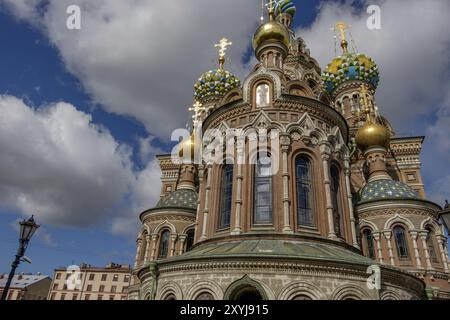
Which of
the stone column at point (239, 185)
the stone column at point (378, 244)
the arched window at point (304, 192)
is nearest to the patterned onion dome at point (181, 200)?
the stone column at point (239, 185)

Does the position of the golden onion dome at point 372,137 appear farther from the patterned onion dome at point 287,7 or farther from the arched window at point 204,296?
the patterned onion dome at point 287,7

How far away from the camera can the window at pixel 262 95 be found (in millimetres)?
16422

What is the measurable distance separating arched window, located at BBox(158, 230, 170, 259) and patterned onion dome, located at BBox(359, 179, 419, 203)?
10672mm

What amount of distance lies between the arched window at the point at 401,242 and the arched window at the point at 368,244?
1.13 meters

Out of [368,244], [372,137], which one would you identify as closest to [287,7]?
[372,137]

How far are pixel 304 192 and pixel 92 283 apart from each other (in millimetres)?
48304

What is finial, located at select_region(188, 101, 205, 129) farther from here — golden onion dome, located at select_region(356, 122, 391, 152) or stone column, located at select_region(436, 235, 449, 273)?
stone column, located at select_region(436, 235, 449, 273)

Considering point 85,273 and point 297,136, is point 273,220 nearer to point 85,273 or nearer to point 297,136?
point 297,136

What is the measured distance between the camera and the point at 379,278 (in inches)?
437

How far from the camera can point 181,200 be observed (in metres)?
21.9

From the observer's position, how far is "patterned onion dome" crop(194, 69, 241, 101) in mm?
34031

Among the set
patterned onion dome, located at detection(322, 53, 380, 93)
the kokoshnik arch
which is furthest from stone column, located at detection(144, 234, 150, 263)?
patterned onion dome, located at detection(322, 53, 380, 93)

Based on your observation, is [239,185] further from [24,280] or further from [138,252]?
[24,280]
